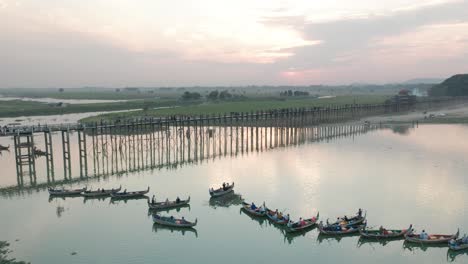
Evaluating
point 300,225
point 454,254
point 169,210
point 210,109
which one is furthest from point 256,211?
point 210,109

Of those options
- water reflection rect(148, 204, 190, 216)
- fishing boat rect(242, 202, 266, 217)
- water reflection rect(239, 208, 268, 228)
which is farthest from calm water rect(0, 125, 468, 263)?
fishing boat rect(242, 202, 266, 217)

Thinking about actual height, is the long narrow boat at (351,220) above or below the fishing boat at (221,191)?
below

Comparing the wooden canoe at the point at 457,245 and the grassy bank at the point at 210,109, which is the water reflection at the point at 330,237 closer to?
the wooden canoe at the point at 457,245

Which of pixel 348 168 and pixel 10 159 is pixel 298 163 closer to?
pixel 348 168

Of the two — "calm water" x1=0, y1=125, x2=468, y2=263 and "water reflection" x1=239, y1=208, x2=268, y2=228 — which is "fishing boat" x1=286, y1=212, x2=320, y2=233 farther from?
"water reflection" x1=239, y1=208, x2=268, y2=228

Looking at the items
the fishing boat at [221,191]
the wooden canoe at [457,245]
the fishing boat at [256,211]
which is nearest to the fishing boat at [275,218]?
the fishing boat at [256,211]

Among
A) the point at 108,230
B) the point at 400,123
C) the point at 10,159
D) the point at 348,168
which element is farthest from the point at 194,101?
the point at 108,230

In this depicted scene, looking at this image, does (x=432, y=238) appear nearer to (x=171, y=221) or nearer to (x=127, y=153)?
(x=171, y=221)
